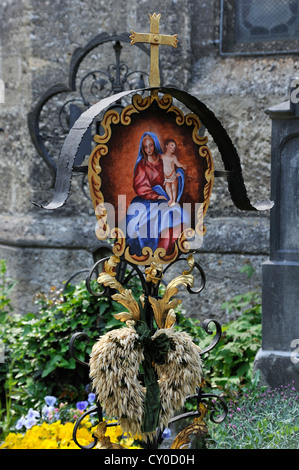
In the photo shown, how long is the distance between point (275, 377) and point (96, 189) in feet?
7.62

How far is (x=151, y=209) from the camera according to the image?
253 cm

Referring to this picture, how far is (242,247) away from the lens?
5961 mm

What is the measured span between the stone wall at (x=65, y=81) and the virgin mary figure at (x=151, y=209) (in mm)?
3450

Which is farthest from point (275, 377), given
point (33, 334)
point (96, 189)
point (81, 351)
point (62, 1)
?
point (62, 1)

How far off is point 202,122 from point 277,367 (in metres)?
2.10

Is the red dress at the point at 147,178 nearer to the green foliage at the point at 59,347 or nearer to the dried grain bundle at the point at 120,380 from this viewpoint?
the dried grain bundle at the point at 120,380

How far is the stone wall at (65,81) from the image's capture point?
598 cm

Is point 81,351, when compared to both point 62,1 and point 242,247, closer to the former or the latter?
point 242,247

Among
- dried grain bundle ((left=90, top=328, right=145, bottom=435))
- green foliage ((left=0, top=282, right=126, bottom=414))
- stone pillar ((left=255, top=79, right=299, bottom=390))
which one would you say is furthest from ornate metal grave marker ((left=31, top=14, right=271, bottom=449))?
stone pillar ((left=255, top=79, right=299, bottom=390))

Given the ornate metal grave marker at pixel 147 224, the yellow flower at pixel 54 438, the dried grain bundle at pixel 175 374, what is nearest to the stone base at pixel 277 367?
the yellow flower at pixel 54 438

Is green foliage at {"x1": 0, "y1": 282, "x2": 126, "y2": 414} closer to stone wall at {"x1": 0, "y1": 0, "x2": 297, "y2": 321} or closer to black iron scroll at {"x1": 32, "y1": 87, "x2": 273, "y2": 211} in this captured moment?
black iron scroll at {"x1": 32, "y1": 87, "x2": 273, "y2": 211}

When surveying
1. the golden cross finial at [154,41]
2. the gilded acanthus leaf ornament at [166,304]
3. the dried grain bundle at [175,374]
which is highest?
the golden cross finial at [154,41]

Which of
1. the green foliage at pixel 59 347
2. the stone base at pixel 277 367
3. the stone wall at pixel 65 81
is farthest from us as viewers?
the stone wall at pixel 65 81

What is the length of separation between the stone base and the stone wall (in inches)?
66.3
